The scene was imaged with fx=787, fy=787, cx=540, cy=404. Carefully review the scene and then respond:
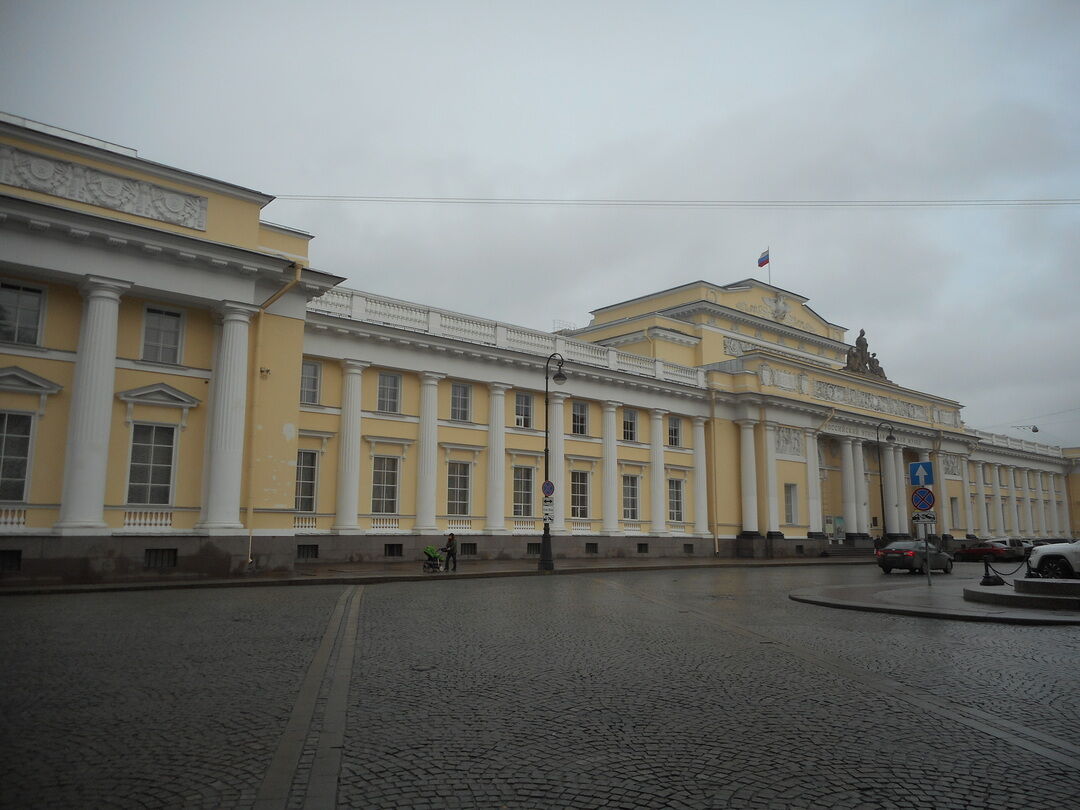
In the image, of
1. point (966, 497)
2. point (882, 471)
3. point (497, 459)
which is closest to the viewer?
point (497, 459)

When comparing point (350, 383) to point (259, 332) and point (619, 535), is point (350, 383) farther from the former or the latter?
point (619, 535)

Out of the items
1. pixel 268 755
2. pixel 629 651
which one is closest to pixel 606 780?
pixel 268 755

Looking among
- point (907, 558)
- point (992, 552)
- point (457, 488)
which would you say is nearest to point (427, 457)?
point (457, 488)

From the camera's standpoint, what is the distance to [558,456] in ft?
115

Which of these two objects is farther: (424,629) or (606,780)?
(424,629)

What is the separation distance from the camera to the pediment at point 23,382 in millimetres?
18812

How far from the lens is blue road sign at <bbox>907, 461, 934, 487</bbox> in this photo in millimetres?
19109

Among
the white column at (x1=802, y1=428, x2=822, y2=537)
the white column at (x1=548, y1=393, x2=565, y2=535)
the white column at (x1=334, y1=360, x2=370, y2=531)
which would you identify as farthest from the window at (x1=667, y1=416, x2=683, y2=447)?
the white column at (x1=334, y1=360, x2=370, y2=531)

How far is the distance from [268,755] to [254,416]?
709 inches

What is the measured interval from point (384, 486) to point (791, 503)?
25.1 m

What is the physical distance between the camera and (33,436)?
19.1 m

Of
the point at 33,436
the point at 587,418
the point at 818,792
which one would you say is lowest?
the point at 818,792

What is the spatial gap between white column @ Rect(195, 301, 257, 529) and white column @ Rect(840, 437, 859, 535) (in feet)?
124

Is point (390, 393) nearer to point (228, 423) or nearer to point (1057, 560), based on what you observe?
point (228, 423)
